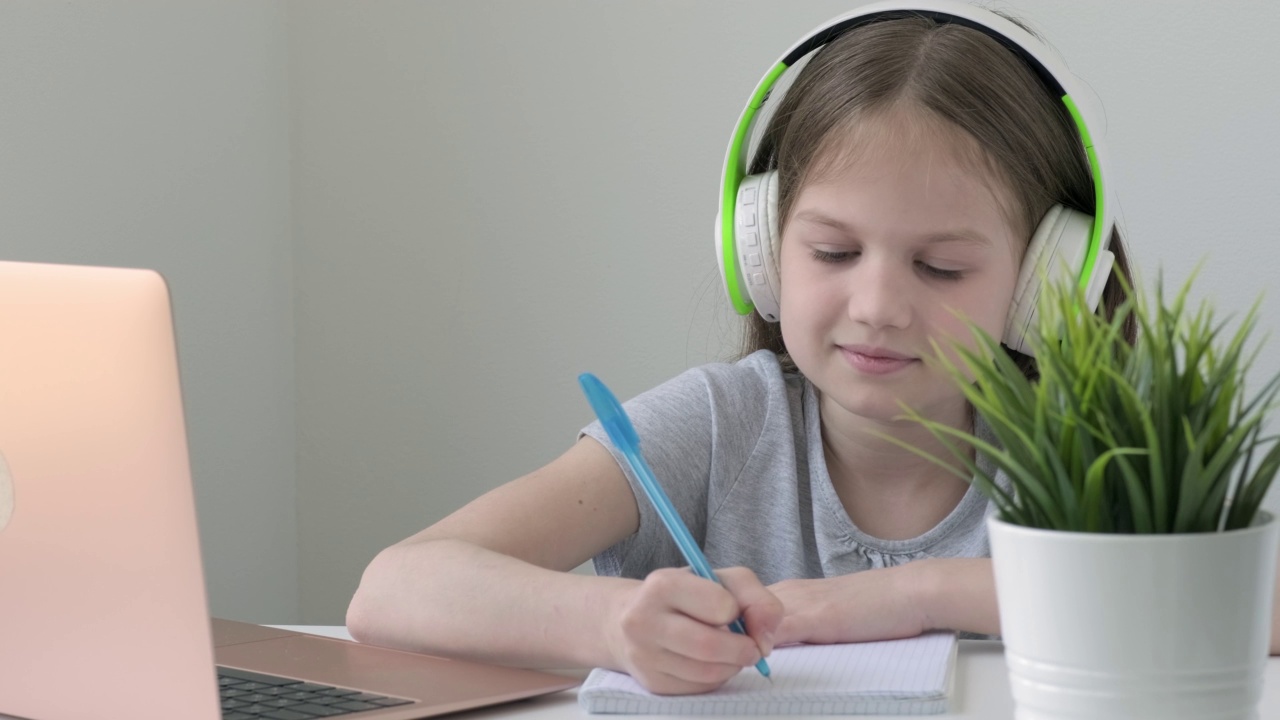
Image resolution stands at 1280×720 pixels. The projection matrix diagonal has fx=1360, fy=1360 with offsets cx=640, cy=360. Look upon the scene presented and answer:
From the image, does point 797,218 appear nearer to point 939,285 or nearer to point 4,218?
point 939,285

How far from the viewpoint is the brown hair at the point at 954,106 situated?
1091 millimetres

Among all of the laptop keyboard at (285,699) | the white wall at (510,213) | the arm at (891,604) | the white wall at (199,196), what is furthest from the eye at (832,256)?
the white wall at (199,196)

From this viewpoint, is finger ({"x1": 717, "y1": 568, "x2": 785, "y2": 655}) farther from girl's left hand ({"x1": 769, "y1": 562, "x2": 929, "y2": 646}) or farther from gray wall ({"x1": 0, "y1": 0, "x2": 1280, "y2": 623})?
gray wall ({"x1": 0, "y1": 0, "x2": 1280, "y2": 623})

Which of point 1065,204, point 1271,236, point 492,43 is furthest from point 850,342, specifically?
point 492,43

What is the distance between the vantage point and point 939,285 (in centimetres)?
104

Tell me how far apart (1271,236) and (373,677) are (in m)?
1.20

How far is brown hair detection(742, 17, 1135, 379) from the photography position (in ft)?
3.58

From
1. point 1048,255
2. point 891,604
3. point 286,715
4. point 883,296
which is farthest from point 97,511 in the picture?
point 1048,255

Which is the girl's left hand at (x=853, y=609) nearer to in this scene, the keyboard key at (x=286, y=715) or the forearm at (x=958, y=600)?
the forearm at (x=958, y=600)

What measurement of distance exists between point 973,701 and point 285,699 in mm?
365

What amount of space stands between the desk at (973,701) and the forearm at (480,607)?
2.0 inches

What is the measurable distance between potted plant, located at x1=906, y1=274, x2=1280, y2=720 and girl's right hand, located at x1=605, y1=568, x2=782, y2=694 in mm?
219

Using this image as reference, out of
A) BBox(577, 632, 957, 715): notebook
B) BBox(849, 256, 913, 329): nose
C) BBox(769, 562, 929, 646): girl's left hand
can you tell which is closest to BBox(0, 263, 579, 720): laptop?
BBox(577, 632, 957, 715): notebook

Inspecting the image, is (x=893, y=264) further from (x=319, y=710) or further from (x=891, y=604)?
(x=319, y=710)
